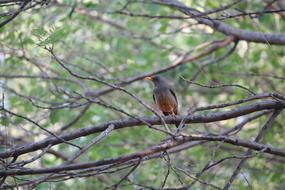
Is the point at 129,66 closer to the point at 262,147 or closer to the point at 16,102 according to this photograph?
the point at 16,102

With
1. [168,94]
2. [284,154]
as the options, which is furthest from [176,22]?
[284,154]

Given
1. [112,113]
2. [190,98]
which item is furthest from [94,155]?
[190,98]

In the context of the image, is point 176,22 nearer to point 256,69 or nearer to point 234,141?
point 256,69

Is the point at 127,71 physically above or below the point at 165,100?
above

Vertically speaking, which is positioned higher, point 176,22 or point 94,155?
point 176,22

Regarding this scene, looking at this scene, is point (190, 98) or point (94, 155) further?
point (190, 98)

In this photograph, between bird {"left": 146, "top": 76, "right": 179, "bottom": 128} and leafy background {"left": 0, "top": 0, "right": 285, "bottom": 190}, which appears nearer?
leafy background {"left": 0, "top": 0, "right": 285, "bottom": 190}

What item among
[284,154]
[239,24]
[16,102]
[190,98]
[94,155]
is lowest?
[284,154]

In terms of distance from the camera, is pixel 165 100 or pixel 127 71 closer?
pixel 165 100

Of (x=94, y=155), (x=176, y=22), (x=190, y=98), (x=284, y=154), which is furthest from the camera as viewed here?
(x=190, y=98)

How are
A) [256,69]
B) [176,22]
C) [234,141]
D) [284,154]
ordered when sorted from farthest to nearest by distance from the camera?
[176,22], [256,69], [284,154], [234,141]

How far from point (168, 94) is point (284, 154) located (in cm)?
334

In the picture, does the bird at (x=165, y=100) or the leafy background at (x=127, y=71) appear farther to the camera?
the bird at (x=165, y=100)

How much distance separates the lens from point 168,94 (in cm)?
743
